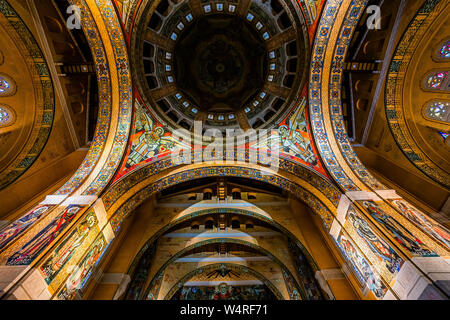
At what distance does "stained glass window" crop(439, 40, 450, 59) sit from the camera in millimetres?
5809

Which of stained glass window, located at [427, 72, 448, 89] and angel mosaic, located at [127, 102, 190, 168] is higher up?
stained glass window, located at [427, 72, 448, 89]

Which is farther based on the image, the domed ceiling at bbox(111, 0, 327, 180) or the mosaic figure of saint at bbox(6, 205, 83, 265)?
the domed ceiling at bbox(111, 0, 327, 180)

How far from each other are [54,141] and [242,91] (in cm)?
993

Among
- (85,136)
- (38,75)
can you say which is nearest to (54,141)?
(85,136)

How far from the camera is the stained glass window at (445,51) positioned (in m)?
5.81

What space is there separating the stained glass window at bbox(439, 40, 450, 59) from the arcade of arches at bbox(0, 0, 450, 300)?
3.9 inches

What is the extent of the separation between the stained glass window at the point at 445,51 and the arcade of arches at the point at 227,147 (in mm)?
98

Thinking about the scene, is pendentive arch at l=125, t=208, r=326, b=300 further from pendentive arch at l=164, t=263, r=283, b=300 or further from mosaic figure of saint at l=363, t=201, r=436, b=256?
mosaic figure of saint at l=363, t=201, r=436, b=256

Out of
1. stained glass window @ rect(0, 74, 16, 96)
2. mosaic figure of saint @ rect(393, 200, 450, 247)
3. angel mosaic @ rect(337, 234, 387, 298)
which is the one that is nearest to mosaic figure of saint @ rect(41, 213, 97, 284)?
stained glass window @ rect(0, 74, 16, 96)

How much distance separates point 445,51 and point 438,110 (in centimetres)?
195

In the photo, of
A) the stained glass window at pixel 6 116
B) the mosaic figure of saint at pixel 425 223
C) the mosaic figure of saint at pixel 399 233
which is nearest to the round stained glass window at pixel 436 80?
the mosaic figure of saint at pixel 425 223

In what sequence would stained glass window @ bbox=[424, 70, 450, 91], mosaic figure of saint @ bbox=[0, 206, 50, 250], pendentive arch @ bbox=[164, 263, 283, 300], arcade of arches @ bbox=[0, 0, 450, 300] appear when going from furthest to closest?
pendentive arch @ bbox=[164, 263, 283, 300]
stained glass window @ bbox=[424, 70, 450, 91]
arcade of arches @ bbox=[0, 0, 450, 300]
mosaic figure of saint @ bbox=[0, 206, 50, 250]

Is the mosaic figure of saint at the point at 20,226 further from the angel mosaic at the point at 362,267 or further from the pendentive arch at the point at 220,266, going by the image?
the angel mosaic at the point at 362,267

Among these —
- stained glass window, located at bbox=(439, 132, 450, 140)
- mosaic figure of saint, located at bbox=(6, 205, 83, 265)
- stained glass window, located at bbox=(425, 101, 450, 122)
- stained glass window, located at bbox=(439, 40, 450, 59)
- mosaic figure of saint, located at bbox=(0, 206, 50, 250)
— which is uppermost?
stained glass window, located at bbox=(439, 40, 450, 59)
